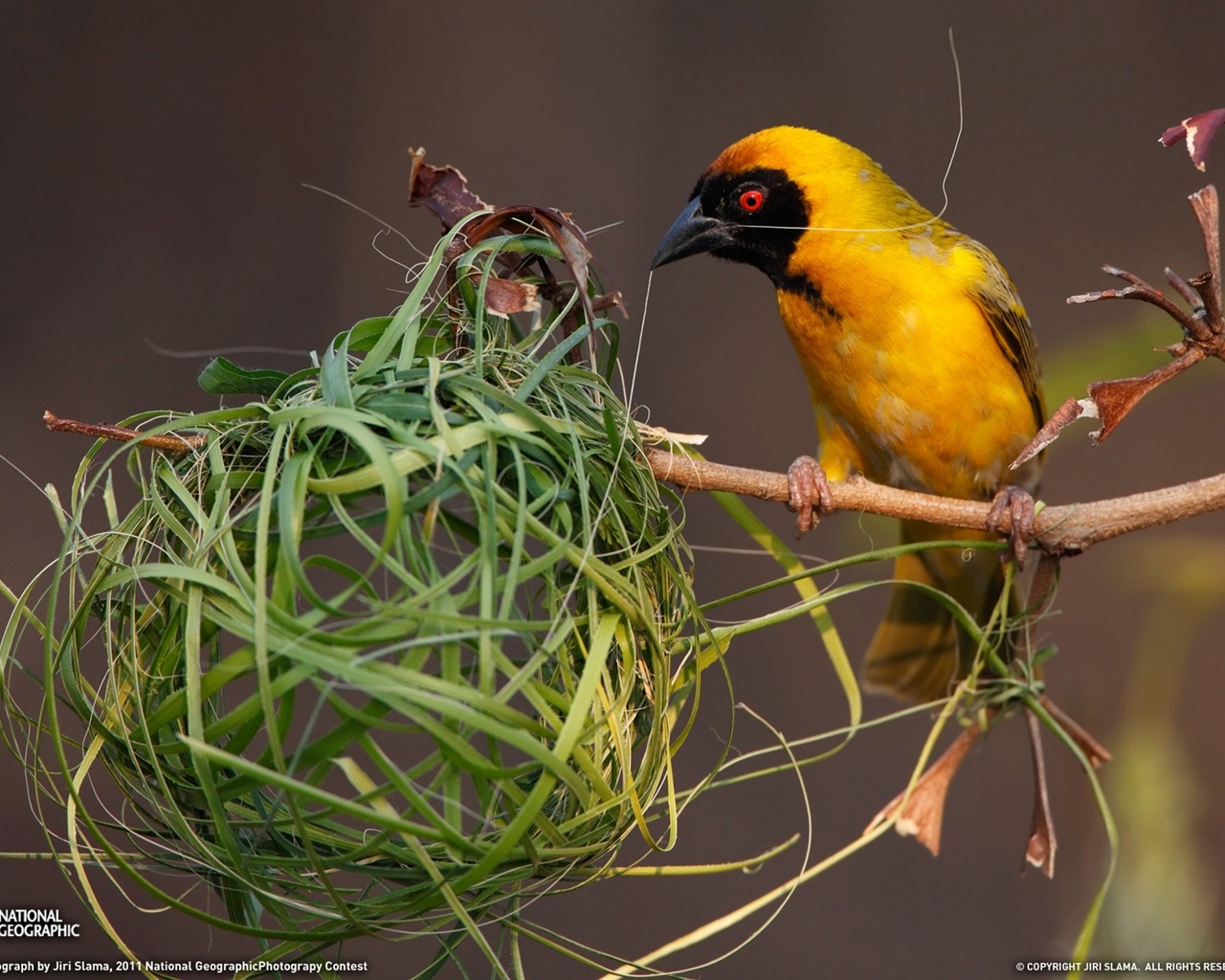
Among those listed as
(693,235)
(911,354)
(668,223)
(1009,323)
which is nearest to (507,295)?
(693,235)

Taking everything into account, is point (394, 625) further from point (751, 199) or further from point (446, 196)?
point (751, 199)

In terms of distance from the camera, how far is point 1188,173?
3201 millimetres

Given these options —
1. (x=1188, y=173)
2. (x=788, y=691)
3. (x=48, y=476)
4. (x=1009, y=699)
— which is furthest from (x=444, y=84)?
(x=1009, y=699)

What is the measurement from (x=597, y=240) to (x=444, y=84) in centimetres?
66

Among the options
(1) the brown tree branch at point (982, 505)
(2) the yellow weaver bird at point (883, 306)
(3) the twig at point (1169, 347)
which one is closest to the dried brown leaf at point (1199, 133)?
(3) the twig at point (1169, 347)

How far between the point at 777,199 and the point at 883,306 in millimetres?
263

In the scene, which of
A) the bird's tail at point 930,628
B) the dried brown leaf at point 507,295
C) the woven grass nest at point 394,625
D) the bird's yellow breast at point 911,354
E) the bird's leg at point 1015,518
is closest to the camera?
the woven grass nest at point 394,625

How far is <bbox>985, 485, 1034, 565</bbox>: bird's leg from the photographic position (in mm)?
1327

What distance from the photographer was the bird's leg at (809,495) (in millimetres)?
1526

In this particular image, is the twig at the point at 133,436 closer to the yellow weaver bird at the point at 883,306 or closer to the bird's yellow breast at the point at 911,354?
the yellow weaver bird at the point at 883,306

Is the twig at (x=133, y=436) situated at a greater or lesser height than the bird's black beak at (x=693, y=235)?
lesser

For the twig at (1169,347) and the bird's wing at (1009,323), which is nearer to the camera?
the twig at (1169,347)

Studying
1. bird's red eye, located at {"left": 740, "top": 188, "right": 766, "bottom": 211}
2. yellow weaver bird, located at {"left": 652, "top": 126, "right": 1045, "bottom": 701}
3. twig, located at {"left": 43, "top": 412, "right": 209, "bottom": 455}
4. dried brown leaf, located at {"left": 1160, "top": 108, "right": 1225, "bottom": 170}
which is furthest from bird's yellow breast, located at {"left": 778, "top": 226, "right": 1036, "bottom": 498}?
twig, located at {"left": 43, "top": 412, "right": 209, "bottom": 455}

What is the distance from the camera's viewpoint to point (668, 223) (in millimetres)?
3148
